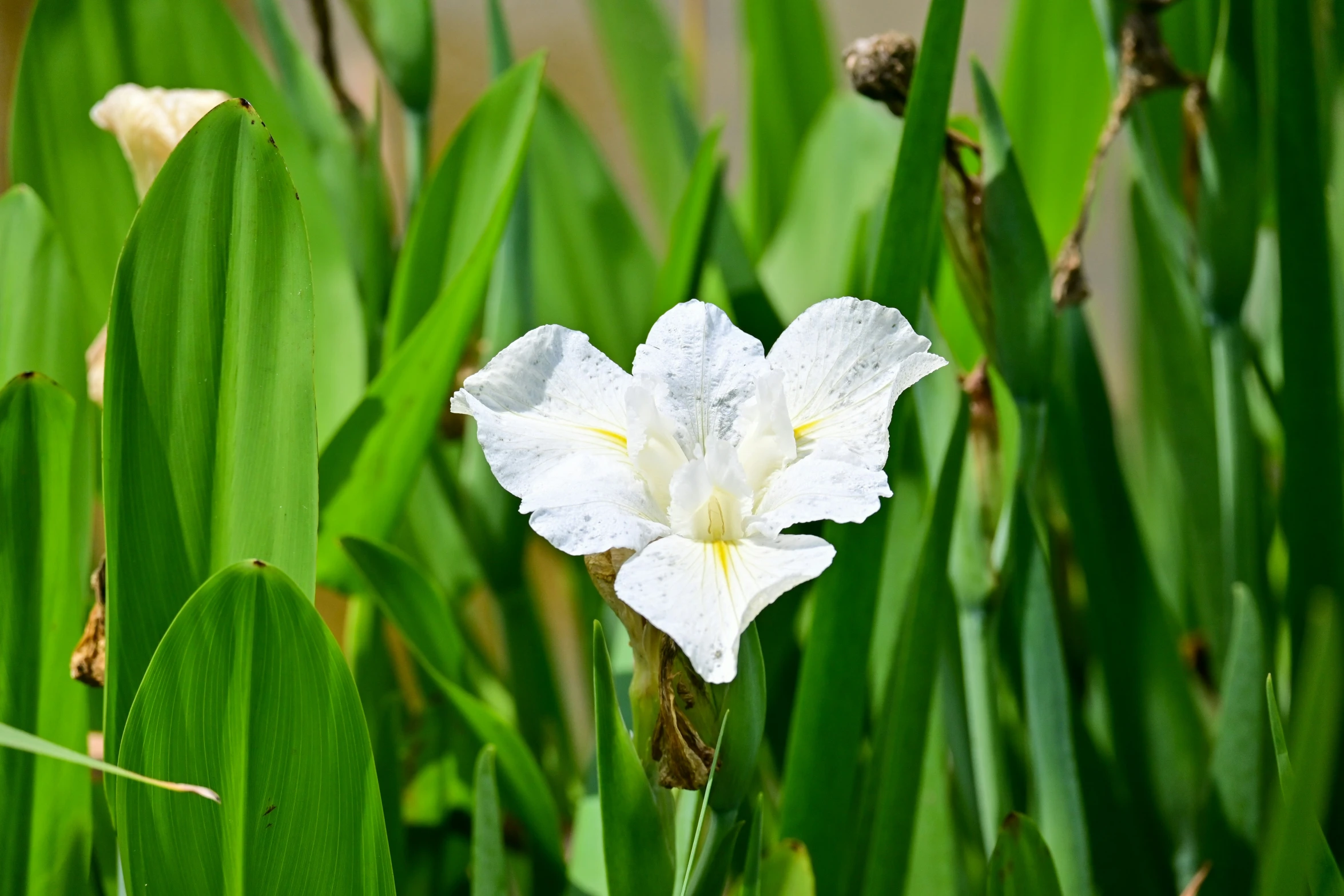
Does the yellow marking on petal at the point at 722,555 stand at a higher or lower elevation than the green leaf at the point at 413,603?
higher

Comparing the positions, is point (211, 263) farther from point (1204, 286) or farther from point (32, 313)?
point (1204, 286)

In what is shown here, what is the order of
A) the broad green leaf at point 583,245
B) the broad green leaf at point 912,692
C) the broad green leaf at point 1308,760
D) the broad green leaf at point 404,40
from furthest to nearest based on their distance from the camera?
the broad green leaf at point 583,245 < the broad green leaf at point 404,40 < the broad green leaf at point 912,692 < the broad green leaf at point 1308,760

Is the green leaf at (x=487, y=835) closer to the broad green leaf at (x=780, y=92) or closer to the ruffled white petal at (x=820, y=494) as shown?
the ruffled white petal at (x=820, y=494)

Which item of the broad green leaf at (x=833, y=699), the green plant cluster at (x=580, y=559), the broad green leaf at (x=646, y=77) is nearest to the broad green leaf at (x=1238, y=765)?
the green plant cluster at (x=580, y=559)

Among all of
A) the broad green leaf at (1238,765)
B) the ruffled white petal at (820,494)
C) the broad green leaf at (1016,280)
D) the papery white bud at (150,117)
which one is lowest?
the broad green leaf at (1238,765)

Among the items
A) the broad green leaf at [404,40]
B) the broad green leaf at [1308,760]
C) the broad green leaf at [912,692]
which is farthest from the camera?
the broad green leaf at [404,40]

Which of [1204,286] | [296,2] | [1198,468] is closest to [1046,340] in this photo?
[1204,286]
